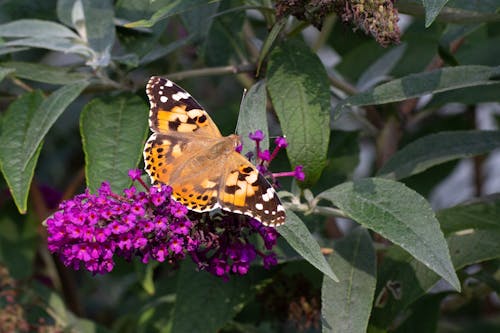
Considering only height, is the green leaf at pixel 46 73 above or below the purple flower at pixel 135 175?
above

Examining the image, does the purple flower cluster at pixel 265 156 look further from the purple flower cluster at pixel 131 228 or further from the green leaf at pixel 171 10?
the green leaf at pixel 171 10

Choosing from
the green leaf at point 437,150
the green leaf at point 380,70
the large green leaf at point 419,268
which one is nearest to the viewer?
the large green leaf at point 419,268

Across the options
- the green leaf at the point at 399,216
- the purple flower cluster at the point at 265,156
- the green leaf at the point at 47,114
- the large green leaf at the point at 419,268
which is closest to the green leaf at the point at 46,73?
the green leaf at the point at 47,114

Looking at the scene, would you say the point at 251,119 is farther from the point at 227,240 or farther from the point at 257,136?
the point at 227,240

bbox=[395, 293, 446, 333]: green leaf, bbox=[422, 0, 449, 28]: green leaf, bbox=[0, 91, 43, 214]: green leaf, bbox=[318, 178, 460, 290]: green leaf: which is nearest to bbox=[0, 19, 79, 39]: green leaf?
bbox=[0, 91, 43, 214]: green leaf

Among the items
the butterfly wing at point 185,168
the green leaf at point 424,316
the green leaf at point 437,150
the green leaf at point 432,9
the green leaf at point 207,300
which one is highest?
the green leaf at point 432,9

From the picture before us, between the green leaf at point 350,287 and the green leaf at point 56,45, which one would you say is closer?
the green leaf at point 350,287

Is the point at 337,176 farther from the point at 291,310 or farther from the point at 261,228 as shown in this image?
the point at 261,228

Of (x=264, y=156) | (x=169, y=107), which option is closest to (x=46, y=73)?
(x=169, y=107)
